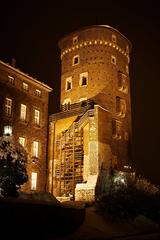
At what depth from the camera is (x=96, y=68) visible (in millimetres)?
42750

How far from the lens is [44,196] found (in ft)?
90.3

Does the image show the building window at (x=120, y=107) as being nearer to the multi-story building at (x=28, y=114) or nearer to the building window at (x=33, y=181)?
the multi-story building at (x=28, y=114)

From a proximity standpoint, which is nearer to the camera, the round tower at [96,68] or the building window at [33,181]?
the building window at [33,181]

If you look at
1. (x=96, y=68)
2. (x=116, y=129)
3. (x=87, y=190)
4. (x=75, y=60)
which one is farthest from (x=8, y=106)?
(x=75, y=60)

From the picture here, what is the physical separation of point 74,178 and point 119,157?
21.2 ft

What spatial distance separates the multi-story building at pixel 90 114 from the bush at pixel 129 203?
6101mm

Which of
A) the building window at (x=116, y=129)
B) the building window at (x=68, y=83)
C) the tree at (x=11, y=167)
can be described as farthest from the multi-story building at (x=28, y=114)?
the building window at (x=116, y=129)

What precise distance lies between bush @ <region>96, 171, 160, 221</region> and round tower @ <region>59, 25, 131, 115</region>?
15300 mm

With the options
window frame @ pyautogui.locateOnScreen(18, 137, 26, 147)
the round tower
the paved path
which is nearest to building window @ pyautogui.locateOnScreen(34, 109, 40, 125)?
window frame @ pyautogui.locateOnScreen(18, 137, 26, 147)

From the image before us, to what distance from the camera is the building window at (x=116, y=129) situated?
39.9 meters

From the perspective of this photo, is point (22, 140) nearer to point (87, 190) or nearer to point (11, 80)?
point (11, 80)

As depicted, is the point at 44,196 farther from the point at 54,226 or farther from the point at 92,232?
the point at 54,226

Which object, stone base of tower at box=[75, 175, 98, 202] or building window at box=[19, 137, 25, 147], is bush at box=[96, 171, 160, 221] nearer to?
stone base of tower at box=[75, 175, 98, 202]

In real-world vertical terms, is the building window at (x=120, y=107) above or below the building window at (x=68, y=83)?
below
